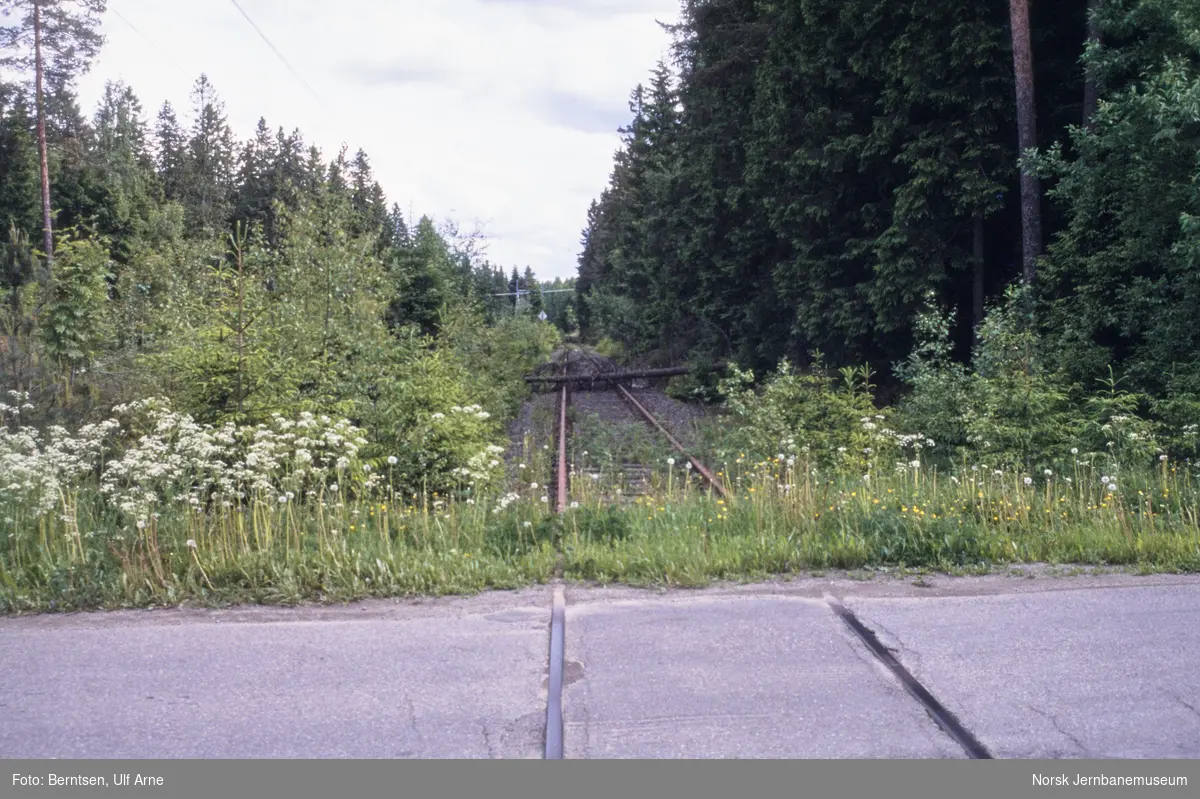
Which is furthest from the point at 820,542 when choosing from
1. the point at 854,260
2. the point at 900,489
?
the point at 854,260

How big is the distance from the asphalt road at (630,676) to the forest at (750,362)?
2.31 ft

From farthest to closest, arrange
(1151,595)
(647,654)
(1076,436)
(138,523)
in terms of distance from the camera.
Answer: (1076,436) < (138,523) < (1151,595) < (647,654)

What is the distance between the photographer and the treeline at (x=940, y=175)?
1330 cm

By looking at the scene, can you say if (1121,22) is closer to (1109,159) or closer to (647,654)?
(1109,159)

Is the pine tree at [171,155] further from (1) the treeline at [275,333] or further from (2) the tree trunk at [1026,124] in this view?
(2) the tree trunk at [1026,124]

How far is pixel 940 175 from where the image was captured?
17.6 m

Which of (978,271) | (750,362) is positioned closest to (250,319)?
(978,271)

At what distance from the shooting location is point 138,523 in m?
6.65

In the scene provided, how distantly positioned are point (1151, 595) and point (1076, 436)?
18.3 feet

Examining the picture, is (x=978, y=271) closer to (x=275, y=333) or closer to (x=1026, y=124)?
(x=1026, y=124)

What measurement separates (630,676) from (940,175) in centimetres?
1536

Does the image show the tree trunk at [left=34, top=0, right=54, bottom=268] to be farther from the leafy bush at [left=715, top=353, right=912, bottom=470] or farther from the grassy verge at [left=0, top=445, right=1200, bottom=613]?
the grassy verge at [left=0, top=445, right=1200, bottom=613]

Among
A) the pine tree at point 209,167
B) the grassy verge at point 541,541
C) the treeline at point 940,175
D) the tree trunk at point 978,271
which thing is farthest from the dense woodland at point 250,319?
the pine tree at point 209,167

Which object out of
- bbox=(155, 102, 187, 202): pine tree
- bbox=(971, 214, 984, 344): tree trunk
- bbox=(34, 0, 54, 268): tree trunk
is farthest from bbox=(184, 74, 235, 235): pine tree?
bbox=(971, 214, 984, 344): tree trunk
